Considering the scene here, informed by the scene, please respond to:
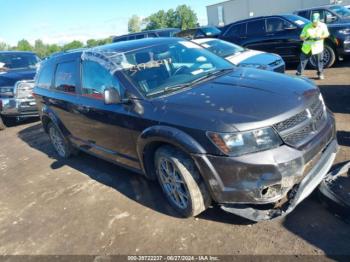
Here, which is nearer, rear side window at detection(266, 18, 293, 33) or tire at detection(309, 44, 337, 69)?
tire at detection(309, 44, 337, 69)

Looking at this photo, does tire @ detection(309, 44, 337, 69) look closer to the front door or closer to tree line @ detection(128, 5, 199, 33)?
the front door

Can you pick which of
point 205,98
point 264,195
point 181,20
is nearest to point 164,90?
point 205,98

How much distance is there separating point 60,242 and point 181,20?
93833mm

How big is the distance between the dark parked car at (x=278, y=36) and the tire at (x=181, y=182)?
7784mm

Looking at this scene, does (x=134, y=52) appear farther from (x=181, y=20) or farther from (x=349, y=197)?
(x=181, y=20)

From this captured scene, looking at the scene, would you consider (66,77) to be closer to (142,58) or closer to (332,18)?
(142,58)

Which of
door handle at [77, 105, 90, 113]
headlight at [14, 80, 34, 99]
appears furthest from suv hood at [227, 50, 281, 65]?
headlight at [14, 80, 34, 99]

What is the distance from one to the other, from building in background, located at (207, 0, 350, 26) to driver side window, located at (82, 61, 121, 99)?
36909 millimetres

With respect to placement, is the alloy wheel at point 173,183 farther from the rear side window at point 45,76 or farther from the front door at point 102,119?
the rear side window at point 45,76

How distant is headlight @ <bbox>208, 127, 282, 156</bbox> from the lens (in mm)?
3074

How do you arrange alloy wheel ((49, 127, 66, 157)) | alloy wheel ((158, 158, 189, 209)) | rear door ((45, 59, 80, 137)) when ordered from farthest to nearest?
alloy wheel ((49, 127, 66, 157)) → rear door ((45, 59, 80, 137)) → alloy wheel ((158, 158, 189, 209))

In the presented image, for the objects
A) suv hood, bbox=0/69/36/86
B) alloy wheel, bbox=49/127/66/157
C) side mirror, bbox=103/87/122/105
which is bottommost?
alloy wheel, bbox=49/127/66/157

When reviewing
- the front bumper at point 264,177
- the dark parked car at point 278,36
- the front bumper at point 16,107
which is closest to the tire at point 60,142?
the front bumper at point 16,107

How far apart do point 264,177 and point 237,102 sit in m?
0.74
